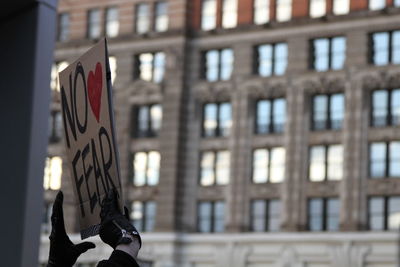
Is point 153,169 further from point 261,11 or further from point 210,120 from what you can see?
point 261,11

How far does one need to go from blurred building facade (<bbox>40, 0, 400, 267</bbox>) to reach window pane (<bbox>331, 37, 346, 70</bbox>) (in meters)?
0.07

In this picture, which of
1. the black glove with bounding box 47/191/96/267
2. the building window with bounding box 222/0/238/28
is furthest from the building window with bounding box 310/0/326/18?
the black glove with bounding box 47/191/96/267

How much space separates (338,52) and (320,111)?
352cm

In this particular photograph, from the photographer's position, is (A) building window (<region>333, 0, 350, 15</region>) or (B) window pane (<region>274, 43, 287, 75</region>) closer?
(A) building window (<region>333, 0, 350, 15</region>)

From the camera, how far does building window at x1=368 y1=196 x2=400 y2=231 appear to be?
58156 millimetres

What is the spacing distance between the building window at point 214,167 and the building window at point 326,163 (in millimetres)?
5733

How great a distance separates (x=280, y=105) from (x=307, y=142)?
Answer: 326 cm

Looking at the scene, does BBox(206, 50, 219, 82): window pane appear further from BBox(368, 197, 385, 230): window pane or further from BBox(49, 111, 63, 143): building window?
BBox(368, 197, 385, 230): window pane

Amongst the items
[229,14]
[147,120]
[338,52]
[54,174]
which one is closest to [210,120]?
[147,120]

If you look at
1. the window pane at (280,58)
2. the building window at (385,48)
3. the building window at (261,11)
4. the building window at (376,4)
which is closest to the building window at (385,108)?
the building window at (385,48)

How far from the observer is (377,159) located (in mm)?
59625

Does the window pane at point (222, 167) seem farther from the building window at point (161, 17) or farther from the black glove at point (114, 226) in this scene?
the black glove at point (114, 226)

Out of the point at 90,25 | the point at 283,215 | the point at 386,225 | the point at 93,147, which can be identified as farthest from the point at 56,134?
the point at 93,147

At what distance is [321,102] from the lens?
2464 inches
